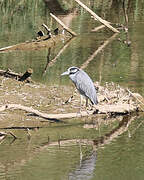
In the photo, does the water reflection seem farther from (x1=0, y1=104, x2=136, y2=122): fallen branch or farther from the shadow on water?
(x1=0, y1=104, x2=136, y2=122): fallen branch

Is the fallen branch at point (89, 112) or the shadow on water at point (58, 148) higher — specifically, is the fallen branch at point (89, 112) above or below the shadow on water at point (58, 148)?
above

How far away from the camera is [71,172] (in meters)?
8.20

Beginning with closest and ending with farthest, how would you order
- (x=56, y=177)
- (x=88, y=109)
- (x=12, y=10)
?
(x=56, y=177) → (x=88, y=109) → (x=12, y=10)

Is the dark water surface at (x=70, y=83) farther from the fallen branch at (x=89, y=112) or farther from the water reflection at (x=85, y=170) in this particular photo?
the fallen branch at (x=89, y=112)

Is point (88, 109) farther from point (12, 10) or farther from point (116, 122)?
point (12, 10)

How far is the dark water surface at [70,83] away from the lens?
27.2ft

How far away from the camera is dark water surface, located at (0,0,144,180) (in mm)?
8305

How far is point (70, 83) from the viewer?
12.6 metres

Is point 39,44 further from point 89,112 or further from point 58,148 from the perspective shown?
point 58,148

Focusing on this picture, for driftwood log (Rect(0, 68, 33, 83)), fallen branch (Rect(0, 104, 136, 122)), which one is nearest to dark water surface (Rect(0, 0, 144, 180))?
fallen branch (Rect(0, 104, 136, 122))

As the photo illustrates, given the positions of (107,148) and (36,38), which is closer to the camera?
(107,148)

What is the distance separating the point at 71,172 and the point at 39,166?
450 mm

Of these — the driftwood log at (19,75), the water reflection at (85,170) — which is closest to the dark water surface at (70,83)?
the water reflection at (85,170)

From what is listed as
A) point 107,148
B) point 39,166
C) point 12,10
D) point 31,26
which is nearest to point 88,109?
point 107,148
